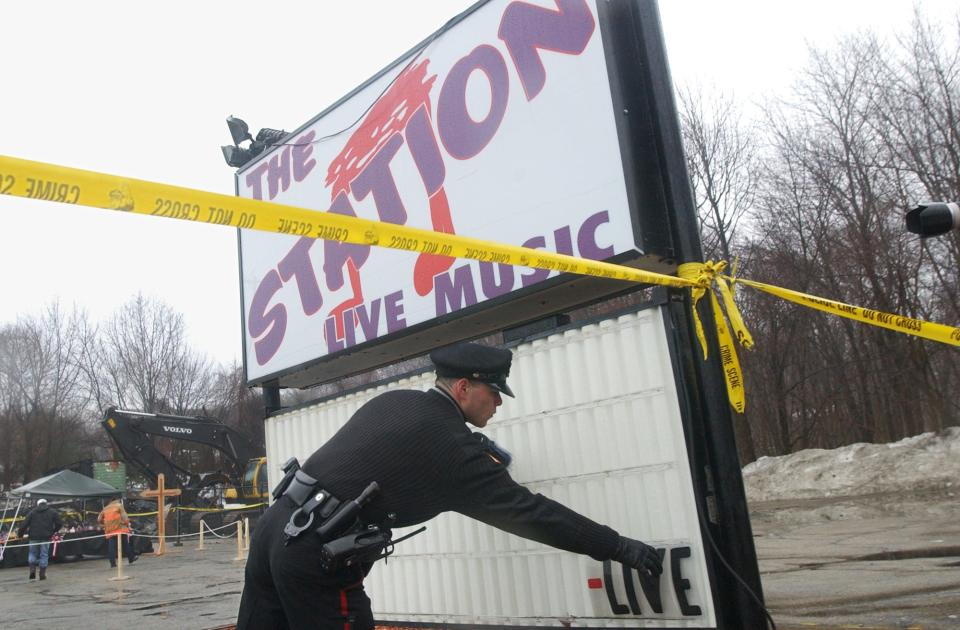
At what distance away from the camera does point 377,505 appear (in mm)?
3322

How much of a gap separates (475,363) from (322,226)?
41.7 inches

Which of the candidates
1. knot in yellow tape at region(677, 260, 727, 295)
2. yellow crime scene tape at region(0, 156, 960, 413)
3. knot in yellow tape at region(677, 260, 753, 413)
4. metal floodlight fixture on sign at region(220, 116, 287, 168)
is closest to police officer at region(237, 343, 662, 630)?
yellow crime scene tape at region(0, 156, 960, 413)

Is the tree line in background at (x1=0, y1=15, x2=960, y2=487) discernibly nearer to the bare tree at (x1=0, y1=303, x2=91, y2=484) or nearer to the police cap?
the police cap

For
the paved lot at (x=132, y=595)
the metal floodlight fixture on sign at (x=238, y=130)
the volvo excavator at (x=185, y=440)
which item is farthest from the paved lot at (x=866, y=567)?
the volvo excavator at (x=185, y=440)

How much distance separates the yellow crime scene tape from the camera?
2.41 m

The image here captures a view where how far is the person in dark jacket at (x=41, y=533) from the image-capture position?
17.8 m

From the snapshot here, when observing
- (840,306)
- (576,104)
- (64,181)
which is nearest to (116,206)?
(64,181)

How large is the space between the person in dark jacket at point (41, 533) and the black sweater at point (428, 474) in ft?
58.0

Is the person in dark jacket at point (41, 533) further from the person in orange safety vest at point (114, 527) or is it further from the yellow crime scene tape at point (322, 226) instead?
the yellow crime scene tape at point (322, 226)

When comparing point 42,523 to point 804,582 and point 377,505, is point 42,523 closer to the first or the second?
point 804,582

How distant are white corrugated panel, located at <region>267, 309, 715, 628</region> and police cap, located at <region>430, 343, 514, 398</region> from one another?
1135mm

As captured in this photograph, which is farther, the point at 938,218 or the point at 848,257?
the point at 848,257

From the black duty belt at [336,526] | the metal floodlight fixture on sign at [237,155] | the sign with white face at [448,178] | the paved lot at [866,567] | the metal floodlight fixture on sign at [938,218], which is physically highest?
the metal floodlight fixture on sign at [237,155]


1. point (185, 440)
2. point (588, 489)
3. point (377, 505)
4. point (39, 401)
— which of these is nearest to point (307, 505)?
point (377, 505)
